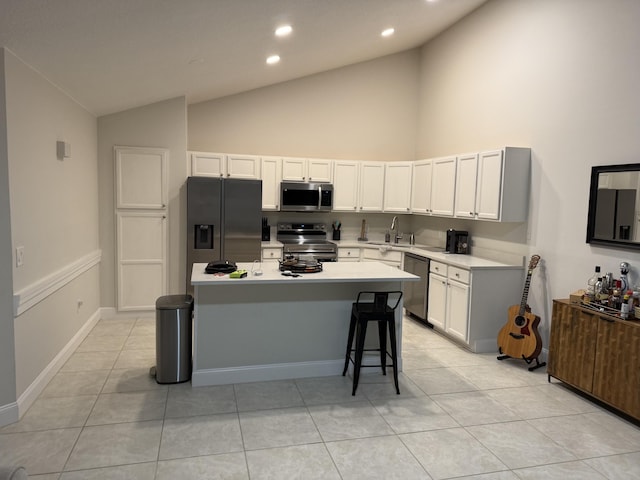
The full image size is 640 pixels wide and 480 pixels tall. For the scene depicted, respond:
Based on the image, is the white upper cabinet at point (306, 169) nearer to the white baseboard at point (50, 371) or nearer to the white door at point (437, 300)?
the white door at point (437, 300)

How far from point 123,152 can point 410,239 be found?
4085 mm

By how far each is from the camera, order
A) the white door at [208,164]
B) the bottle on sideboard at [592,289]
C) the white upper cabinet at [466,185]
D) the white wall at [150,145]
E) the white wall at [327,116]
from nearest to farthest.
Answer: the bottle on sideboard at [592,289] < the white upper cabinet at [466,185] < the white wall at [150,145] < the white door at [208,164] < the white wall at [327,116]

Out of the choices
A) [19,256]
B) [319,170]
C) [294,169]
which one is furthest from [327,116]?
[19,256]

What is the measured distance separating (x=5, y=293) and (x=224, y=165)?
346 centimetres

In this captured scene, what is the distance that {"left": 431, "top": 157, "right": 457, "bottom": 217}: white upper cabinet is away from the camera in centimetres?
542

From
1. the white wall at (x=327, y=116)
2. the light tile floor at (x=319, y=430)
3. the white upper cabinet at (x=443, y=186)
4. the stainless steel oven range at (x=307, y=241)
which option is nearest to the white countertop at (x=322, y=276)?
the light tile floor at (x=319, y=430)

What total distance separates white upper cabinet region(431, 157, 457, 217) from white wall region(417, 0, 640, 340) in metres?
0.39

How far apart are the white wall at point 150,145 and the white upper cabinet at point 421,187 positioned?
3.13 m

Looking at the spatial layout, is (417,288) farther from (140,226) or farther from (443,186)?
(140,226)

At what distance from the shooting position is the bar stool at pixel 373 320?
352cm

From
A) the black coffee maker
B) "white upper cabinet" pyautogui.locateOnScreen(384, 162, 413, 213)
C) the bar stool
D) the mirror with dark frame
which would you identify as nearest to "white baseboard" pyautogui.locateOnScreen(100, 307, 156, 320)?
the bar stool

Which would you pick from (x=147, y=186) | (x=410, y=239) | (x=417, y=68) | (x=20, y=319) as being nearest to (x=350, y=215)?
(x=410, y=239)

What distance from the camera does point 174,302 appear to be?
373 centimetres

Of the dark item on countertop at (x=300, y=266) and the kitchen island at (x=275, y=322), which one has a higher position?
the dark item on countertop at (x=300, y=266)
